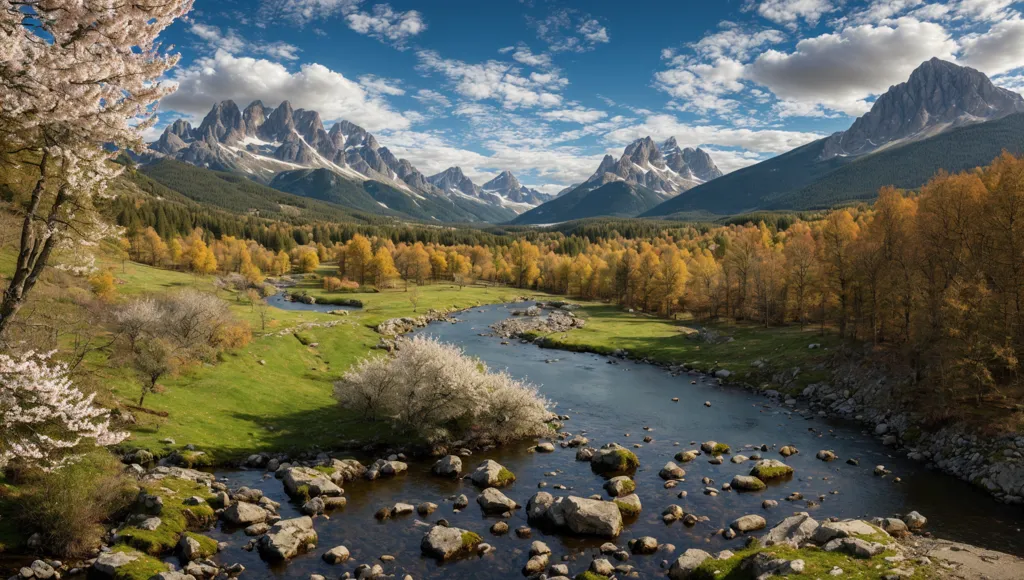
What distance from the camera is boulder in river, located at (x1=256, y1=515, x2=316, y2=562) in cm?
2780

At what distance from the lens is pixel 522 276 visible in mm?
194375

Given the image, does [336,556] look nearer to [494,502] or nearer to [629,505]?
[494,502]

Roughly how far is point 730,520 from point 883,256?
49.1m

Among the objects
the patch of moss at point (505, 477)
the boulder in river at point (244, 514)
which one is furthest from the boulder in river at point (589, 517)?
the boulder in river at point (244, 514)

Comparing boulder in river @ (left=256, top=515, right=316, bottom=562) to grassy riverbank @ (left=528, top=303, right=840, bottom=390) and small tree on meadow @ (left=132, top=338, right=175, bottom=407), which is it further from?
grassy riverbank @ (left=528, top=303, right=840, bottom=390)

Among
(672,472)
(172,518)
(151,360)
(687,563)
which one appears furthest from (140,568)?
(672,472)

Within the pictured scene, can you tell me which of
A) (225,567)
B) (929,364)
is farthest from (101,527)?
(929,364)

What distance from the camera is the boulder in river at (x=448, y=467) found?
39.7 meters

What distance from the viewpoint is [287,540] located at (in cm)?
2850

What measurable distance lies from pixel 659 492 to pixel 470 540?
1431 centimetres

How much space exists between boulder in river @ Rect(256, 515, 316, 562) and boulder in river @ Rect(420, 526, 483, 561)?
20.3 ft

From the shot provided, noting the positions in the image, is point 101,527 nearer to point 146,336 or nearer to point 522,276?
point 146,336

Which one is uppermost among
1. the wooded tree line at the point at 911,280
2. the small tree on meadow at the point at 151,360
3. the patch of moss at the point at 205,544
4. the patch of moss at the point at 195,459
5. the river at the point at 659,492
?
the wooded tree line at the point at 911,280

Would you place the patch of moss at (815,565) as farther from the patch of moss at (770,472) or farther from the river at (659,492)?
the patch of moss at (770,472)
